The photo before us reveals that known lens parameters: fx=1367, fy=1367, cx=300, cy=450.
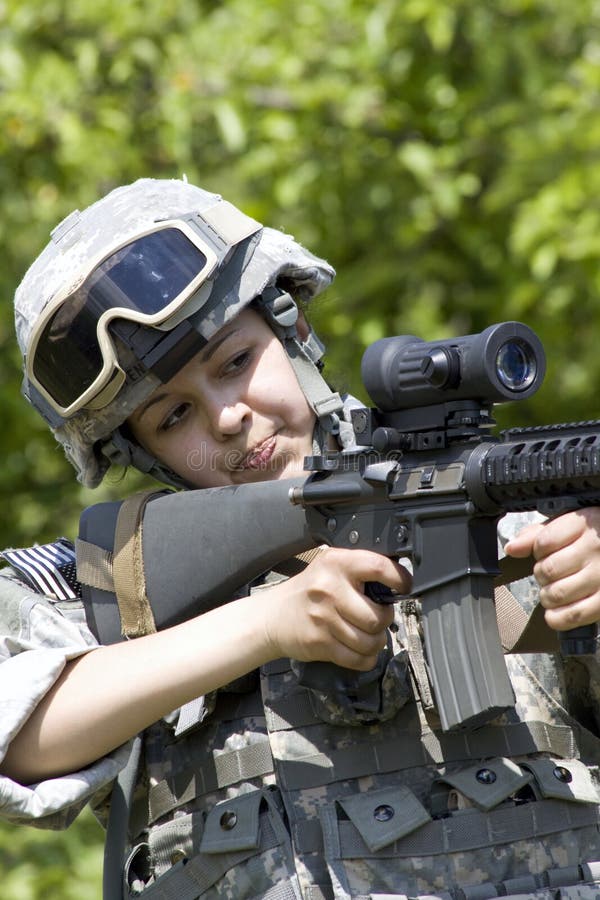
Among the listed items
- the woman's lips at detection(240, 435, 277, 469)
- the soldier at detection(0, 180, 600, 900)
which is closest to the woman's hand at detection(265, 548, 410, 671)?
the soldier at detection(0, 180, 600, 900)

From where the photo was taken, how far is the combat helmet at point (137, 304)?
8.30ft

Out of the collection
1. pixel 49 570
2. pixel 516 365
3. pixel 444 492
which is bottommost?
pixel 49 570

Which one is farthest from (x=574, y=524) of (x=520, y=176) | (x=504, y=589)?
(x=520, y=176)

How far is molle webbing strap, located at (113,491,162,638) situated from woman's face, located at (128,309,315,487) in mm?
153

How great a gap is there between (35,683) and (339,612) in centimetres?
52

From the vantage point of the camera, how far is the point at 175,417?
2.58 m

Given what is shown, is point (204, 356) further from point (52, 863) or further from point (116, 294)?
point (52, 863)

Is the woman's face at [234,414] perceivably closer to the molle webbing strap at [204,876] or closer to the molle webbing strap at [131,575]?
the molle webbing strap at [131,575]

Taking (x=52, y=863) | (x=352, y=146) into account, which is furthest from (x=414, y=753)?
(x=52, y=863)

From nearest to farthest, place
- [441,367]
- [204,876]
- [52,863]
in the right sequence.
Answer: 1. [441,367]
2. [204,876]
3. [52,863]

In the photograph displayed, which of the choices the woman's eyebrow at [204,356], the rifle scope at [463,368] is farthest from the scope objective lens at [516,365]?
the woman's eyebrow at [204,356]

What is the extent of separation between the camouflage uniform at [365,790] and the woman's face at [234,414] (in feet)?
1.17

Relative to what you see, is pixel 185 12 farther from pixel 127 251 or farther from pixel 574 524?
pixel 574 524

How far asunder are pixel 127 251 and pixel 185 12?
270 centimetres
